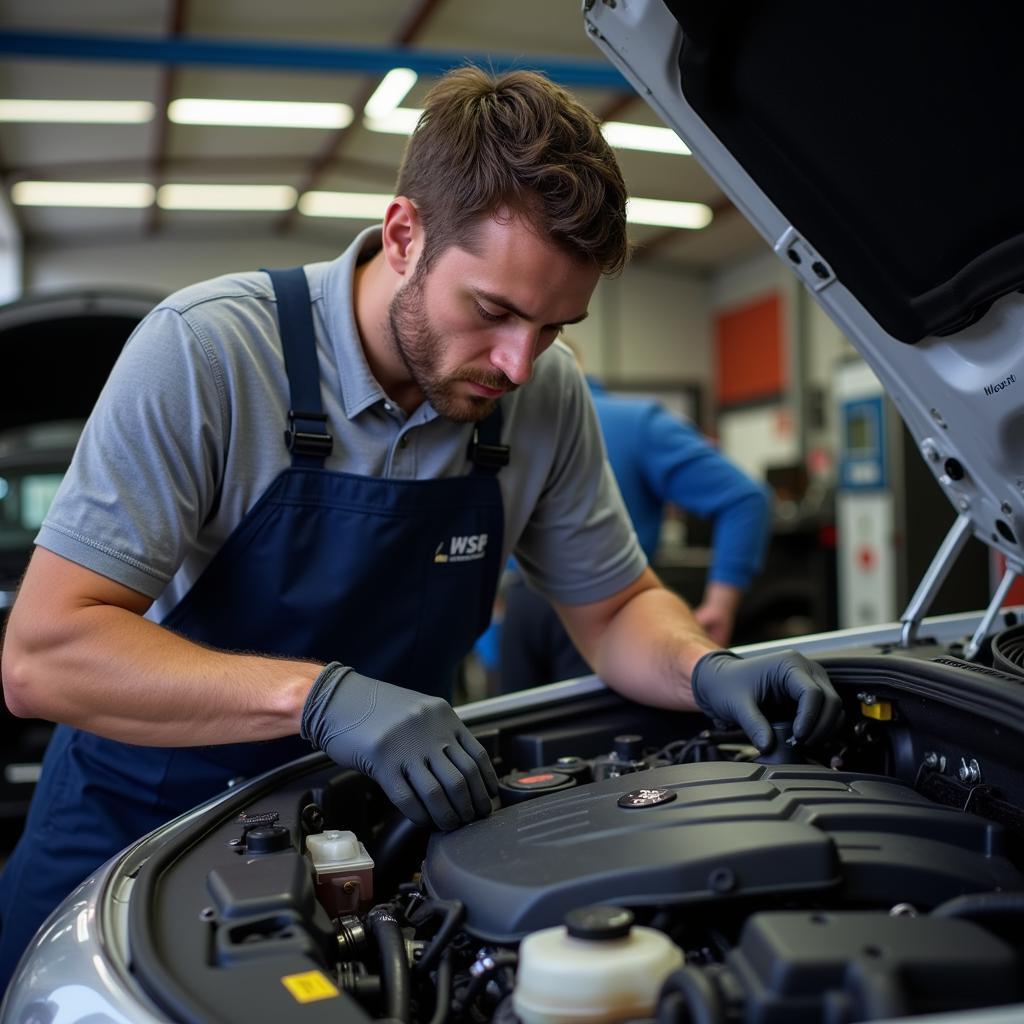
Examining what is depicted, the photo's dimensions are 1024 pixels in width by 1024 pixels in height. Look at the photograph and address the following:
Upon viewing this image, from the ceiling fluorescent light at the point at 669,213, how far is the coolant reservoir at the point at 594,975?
901 centimetres

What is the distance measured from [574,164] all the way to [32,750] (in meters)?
Result: 2.53

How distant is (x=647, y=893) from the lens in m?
0.82

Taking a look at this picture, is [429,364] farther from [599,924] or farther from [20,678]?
[599,924]

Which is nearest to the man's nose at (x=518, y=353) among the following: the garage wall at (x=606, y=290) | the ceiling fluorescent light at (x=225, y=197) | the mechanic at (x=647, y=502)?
the mechanic at (x=647, y=502)

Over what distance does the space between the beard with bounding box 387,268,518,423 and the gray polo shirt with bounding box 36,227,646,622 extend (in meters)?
0.05

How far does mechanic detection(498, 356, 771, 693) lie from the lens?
2822 mm

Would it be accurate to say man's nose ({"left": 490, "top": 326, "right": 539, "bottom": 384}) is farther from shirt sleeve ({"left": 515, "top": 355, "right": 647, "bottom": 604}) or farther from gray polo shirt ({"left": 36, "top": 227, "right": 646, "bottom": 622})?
shirt sleeve ({"left": 515, "top": 355, "right": 647, "bottom": 604})

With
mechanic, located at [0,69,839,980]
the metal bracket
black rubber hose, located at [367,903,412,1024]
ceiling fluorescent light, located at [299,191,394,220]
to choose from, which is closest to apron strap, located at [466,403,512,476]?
mechanic, located at [0,69,839,980]

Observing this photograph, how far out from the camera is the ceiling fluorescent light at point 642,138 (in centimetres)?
772

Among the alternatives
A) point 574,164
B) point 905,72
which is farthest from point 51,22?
point 905,72

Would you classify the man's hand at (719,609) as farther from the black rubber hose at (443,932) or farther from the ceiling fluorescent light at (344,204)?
the ceiling fluorescent light at (344,204)

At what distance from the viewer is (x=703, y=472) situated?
2.94m

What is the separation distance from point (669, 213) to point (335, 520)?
29.2ft

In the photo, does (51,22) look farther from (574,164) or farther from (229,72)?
(574,164)
